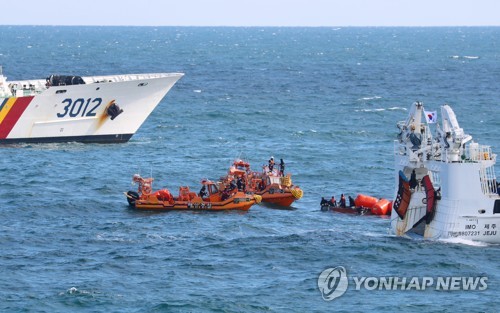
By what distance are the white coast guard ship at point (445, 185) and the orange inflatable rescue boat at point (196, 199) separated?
36.0 feet

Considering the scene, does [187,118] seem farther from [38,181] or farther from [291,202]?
[291,202]

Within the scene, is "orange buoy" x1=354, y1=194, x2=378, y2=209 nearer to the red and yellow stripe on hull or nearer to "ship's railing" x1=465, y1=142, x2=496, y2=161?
"ship's railing" x1=465, y1=142, x2=496, y2=161

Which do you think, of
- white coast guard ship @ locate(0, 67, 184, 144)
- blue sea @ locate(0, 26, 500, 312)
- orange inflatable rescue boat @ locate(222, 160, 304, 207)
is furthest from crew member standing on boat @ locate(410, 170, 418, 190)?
white coast guard ship @ locate(0, 67, 184, 144)

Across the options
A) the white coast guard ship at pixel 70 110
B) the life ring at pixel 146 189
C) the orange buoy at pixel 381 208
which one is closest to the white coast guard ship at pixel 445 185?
the orange buoy at pixel 381 208

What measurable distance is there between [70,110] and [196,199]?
1075 inches

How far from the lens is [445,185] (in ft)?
168

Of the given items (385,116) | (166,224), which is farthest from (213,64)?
(166,224)

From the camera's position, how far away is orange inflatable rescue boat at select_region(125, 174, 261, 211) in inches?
2467

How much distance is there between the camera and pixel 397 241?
175 feet

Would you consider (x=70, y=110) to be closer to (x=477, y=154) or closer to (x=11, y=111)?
(x=11, y=111)

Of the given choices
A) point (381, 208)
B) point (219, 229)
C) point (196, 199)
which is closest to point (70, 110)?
point (196, 199)

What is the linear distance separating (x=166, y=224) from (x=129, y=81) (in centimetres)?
3185

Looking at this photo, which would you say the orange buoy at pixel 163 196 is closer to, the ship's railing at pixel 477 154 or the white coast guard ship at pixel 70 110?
the ship's railing at pixel 477 154

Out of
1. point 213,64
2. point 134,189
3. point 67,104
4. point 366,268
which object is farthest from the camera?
point 213,64
